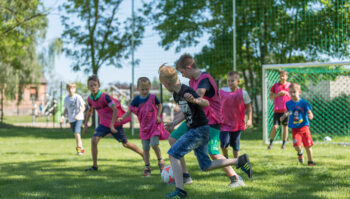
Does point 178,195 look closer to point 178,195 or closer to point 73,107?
point 178,195

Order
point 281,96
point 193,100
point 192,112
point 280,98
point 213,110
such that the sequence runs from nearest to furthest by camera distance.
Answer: point 193,100, point 192,112, point 213,110, point 281,96, point 280,98

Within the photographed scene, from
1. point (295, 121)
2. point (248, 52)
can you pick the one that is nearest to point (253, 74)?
point (248, 52)

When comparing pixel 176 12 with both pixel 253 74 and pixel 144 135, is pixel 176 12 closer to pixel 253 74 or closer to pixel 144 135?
pixel 253 74

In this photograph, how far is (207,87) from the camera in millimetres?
4207

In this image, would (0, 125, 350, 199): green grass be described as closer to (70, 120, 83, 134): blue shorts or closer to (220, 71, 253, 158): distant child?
(220, 71, 253, 158): distant child

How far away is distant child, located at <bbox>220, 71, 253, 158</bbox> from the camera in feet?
20.0

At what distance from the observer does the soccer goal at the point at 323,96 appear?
11291 mm

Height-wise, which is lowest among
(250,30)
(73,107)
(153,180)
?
(153,180)

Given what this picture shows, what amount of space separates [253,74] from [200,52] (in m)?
3.35

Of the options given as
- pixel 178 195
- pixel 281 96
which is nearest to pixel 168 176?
pixel 178 195

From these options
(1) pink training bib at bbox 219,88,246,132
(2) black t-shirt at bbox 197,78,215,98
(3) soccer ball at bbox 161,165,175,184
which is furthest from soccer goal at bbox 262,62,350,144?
(2) black t-shirt at bbox 197,78,215,98

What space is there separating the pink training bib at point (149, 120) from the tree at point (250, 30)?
25.9 ft

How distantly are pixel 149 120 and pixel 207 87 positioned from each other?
1879 millimetres

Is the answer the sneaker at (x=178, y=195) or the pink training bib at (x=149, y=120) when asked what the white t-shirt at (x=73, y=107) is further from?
the sneaker at (x=178, y=195)
